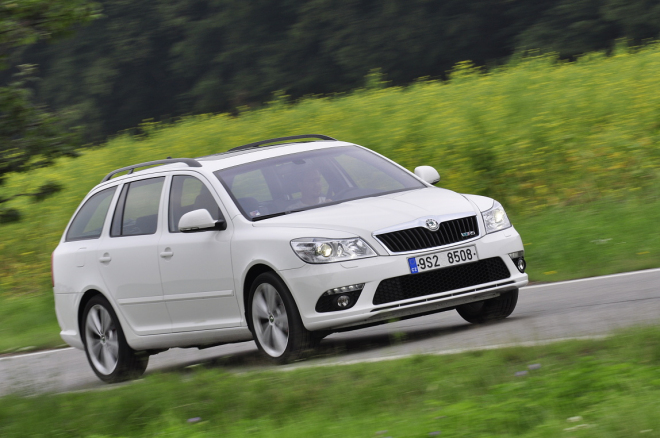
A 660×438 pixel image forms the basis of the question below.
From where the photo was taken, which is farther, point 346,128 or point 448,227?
point 346,128

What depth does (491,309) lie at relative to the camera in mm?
8461

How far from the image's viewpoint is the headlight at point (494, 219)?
7902 mm

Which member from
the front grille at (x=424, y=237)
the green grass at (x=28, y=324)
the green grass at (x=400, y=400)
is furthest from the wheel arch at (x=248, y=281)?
the green grass at (x=28, y=324)

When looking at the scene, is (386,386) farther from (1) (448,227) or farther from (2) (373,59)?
→ (2) (373,59)

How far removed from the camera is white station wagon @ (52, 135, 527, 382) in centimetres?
739

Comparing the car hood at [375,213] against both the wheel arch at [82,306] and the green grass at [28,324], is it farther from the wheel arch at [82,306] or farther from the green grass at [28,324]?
the green grass at [28,324]

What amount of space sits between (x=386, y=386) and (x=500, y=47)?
132 feet

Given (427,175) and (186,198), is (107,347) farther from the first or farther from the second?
(427,175)

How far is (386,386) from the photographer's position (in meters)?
5.84

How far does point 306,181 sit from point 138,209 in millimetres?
1704

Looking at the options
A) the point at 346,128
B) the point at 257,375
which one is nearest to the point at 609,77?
the point at 346,128

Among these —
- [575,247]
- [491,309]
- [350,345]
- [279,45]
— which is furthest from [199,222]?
[279,45]

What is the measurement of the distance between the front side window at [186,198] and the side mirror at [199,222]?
0.28 m

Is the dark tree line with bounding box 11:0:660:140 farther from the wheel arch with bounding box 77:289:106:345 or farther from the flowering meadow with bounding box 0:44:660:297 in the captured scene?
the wheel arch with bounding box 77:289:106:345
